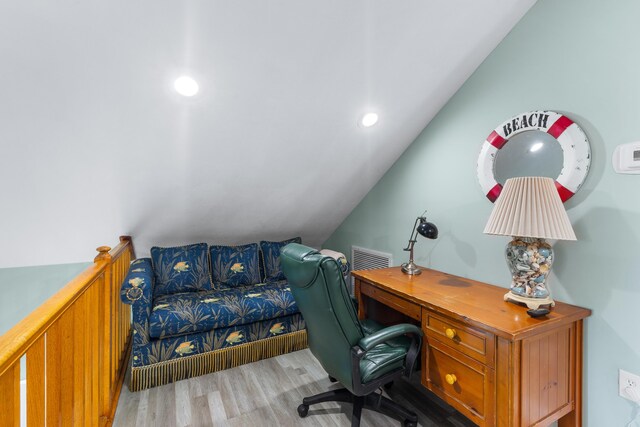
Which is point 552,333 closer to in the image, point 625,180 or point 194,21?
point 625,180

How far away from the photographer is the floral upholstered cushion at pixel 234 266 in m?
2.98

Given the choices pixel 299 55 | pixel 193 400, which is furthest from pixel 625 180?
pixel 193 400

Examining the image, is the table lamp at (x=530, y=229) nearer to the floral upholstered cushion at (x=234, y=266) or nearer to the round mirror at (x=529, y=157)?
the round mirror at (x=529, y=157)

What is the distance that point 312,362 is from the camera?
2.46 m

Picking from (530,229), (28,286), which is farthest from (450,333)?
(28,286)

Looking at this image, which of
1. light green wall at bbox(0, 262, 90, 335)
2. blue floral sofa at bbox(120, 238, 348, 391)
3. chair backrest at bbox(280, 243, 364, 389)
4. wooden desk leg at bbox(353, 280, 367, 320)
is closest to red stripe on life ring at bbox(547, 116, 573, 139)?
chair backrest at bbox(280, 243, 364, 389)

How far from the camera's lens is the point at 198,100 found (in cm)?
186

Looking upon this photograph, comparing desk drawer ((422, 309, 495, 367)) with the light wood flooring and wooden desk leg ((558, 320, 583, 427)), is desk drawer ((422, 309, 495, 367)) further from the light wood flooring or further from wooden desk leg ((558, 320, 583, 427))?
the light wood flooring

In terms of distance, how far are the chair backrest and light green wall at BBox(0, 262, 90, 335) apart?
2.35 meters

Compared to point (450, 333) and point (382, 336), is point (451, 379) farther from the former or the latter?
point (382, 336)

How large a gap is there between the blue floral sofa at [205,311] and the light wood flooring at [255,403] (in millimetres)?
137

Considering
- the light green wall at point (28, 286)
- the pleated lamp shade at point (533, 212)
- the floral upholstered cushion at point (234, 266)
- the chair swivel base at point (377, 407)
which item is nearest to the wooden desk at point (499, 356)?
the chair swivel base at point (377, 407)

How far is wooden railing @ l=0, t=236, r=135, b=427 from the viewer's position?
71 centimetres

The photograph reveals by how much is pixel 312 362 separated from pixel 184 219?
1.65m
